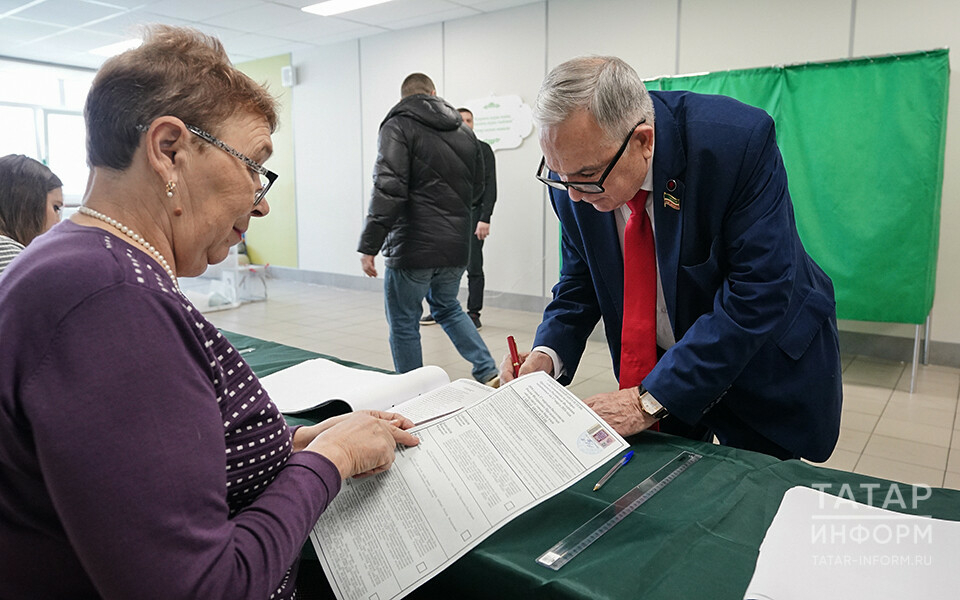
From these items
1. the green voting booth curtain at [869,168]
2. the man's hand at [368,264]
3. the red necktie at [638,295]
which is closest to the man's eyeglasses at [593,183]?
the red necktie at [638,295]

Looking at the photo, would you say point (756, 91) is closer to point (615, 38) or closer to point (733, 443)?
point (615, 38)

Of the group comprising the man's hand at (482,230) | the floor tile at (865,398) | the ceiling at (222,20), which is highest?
the ceiling at (222,20)

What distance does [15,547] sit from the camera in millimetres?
601

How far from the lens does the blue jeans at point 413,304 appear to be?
10.9 ft

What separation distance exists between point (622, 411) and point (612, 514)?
265 mm

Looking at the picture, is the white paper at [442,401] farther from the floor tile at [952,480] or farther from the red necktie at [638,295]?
the floor tile at [952,480]

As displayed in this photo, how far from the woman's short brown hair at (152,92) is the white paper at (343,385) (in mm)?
692

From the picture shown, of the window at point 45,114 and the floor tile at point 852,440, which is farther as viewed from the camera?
the window at point 45,114

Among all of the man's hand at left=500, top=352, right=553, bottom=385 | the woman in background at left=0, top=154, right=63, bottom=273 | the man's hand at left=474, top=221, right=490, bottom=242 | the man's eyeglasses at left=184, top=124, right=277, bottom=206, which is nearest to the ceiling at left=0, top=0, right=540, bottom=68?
Result: the man's hand at left=474, top=221, right=490, bottom=242

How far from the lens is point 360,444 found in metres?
0.85

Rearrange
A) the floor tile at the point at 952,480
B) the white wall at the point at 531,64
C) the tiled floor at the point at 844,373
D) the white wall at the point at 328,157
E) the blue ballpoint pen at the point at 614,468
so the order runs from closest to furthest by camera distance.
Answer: the blue ballpoint pen at the point at 614,468, the floor tile at the point at 952,480, the tiled floor at the point at 844,373, the white wall at the point at 531,64, the white wall at the point at 328,157

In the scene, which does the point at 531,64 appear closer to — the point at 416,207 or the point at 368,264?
the point at 416,207

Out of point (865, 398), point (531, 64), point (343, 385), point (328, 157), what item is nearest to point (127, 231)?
point (343, 385)

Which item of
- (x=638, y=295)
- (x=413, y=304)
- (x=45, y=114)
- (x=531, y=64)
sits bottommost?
(x=413, y=304)
